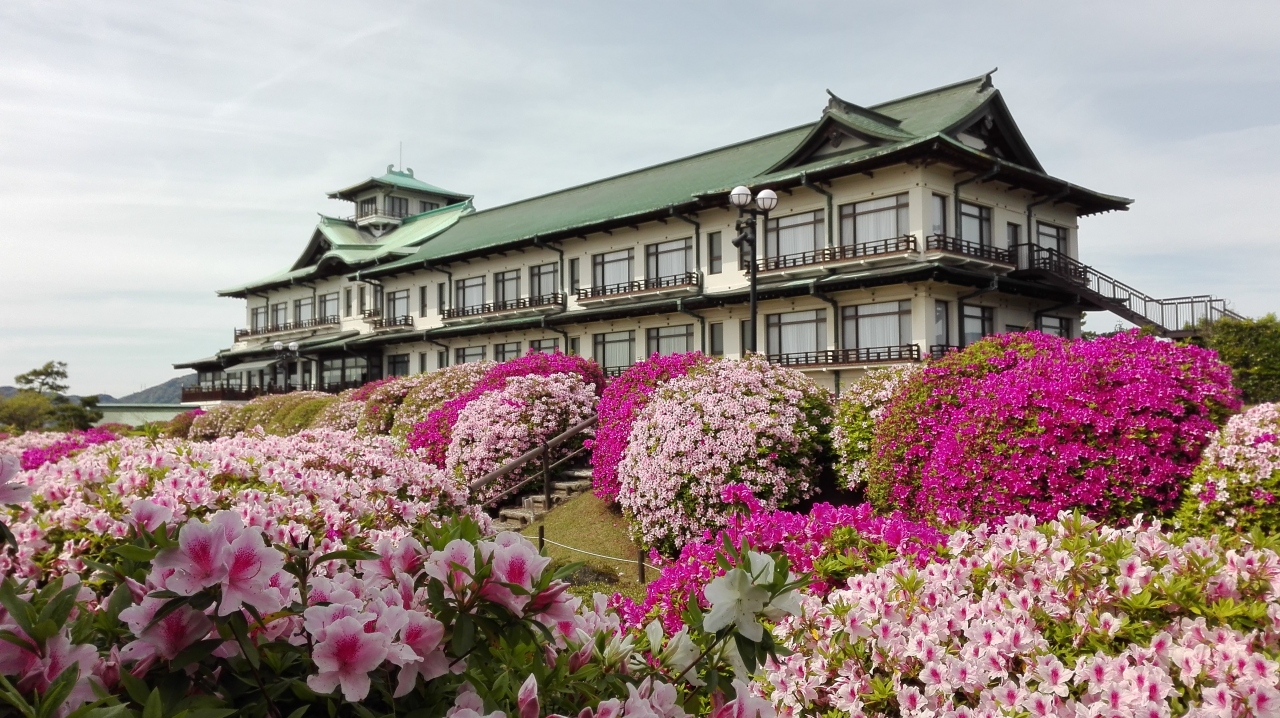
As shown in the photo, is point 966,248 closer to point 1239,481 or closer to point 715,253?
point 715,253

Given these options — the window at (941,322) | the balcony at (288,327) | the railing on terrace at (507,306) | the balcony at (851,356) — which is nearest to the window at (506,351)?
the railing on terrace at (507,306)

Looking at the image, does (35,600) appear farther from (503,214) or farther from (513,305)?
(503,214)

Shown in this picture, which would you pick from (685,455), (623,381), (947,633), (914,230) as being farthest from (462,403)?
(947,633)

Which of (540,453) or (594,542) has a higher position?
(540,453)

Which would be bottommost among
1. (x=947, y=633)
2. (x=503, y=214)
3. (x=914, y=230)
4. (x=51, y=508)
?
(x=947, y=633)

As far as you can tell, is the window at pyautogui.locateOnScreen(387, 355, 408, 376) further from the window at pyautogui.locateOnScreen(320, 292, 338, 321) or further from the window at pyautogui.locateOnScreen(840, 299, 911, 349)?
the window at pyautogui.locateOnScreen(840, 299, 911, 349)

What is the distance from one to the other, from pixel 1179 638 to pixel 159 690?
394 cm

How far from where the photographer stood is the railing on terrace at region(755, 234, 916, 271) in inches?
953

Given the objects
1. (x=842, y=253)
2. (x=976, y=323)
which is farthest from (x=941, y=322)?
(x=842, y=253)

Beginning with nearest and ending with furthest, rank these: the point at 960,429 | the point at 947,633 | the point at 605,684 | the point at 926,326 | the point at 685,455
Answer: the point at 605,684 < the point at 947,633 < the point at 960,429 < the point at 685,455 < the point at 926,326

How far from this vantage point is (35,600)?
1.99m

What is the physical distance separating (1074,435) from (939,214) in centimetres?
1739

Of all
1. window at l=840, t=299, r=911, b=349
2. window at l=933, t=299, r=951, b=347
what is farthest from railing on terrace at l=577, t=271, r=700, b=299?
window at l=933, t=299, r=951, b=347

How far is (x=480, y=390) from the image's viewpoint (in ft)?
61.0
